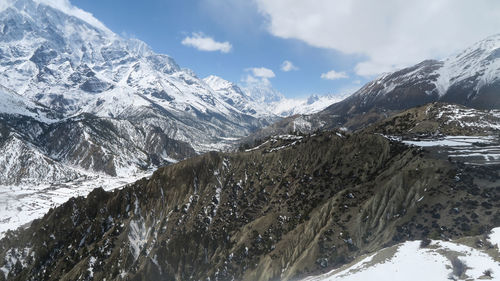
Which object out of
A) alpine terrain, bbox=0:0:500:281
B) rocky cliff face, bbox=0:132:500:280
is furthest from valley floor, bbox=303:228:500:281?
rocky cliff face, bbox=0:132:500:280

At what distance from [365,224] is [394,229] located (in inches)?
305

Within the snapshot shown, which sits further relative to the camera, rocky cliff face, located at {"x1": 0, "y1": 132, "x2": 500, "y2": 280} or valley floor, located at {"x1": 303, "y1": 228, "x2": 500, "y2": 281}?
rocky cliff face, located at {"x1": 0, "y1": 132, "x2": 500, "y2": 280}

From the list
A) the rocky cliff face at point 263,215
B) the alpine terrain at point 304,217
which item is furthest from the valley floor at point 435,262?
the rocky cliff face at point 263,215

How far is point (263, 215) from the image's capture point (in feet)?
350

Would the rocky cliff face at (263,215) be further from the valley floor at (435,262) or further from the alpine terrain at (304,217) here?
the valley floor at (435,262)

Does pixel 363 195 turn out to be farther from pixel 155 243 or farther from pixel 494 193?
pixel 155 243

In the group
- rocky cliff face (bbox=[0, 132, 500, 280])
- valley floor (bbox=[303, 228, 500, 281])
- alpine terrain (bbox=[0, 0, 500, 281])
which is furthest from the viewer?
rocky cliff face (bbox=[0, 132, 500, 280])

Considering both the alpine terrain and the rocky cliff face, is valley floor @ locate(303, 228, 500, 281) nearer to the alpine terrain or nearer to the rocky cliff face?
the alpine terrain

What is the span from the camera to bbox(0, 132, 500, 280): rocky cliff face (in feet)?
230

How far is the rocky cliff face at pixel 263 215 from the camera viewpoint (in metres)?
70.2

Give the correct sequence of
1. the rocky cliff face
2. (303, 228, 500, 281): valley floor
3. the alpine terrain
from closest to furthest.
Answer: (303, 228, 500, 281): valley floor
the alpine terrain
the rocky cliff face

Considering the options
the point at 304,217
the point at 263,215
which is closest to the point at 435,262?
the point at 304,217

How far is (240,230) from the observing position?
106m

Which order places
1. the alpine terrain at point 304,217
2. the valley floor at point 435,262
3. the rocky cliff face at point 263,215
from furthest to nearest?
1. the rocky cliff face at point 263,215
2. the alpine terrain at point 304,217
3. the valley floor at point 435,262
